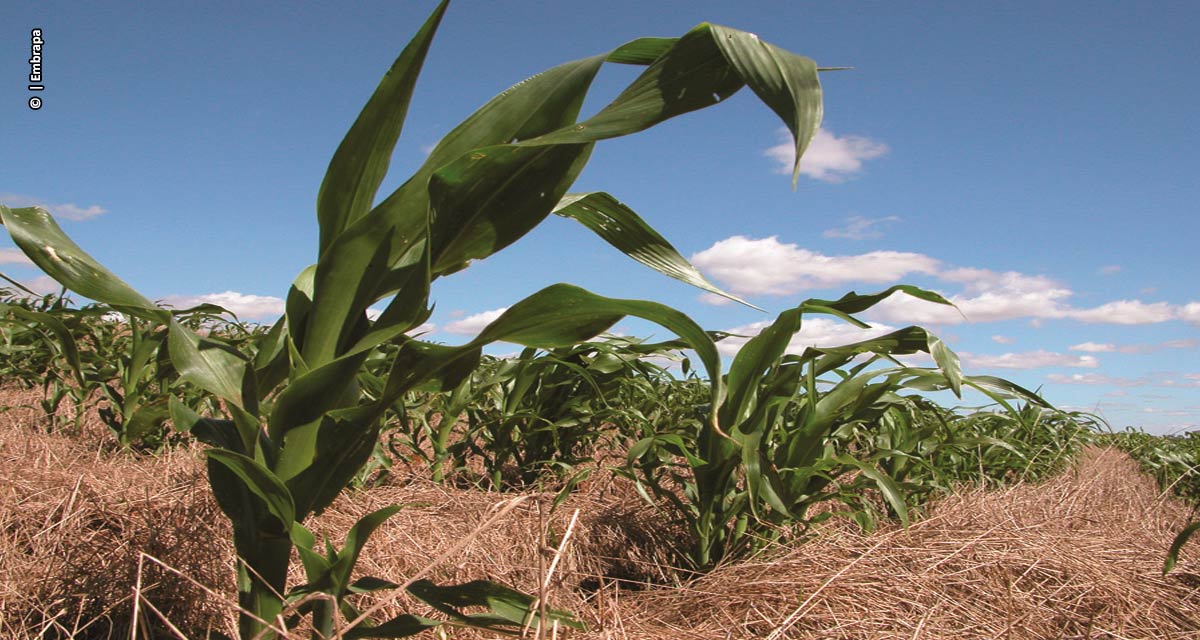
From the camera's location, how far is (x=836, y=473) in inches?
66.0

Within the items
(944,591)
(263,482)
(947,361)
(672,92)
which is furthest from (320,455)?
(944,591)

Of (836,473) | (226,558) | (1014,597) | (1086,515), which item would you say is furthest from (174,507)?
(1086,515)

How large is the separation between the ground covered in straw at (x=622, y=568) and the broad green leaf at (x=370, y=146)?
0.43 meters

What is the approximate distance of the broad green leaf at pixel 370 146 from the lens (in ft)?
2.93

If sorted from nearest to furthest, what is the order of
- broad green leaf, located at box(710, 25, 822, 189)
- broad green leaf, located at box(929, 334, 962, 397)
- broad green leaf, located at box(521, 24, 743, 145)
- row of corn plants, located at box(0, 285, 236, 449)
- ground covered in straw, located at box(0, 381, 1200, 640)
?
broad green leaf, located at box(710, 25, 822, 189)
broad green leaf, located at box(521, 24, 743, 145)
broad green leaf, located at box(929, 334, 962, 397)
ground covered in straw, located at box(0, 381, 1200, 640)
row of corn plants, located at box(0, 285, 236, 449)

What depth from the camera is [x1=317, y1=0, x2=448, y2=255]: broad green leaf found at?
89 centimetres

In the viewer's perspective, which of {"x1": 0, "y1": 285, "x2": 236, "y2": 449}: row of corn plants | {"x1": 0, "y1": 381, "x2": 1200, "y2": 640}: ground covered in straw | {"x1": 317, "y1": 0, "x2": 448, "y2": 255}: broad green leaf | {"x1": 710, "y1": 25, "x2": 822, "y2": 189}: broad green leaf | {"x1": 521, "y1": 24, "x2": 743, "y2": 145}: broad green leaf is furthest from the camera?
{"x1": 0, "y1": 285, "x2": 236, "y2": 449}: row of corn plants

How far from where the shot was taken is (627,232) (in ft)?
3.19

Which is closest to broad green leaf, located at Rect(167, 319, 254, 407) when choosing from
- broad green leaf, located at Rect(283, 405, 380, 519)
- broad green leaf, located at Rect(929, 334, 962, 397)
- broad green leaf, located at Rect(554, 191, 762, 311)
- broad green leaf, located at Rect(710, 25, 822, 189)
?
broad green leaf, located at Rect(283, 405, 380, 519)

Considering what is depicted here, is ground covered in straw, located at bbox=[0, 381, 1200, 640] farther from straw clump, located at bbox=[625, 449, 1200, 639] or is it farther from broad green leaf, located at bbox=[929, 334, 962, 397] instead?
broad green leaf, located at bbox=[929, 334, 962, 397]

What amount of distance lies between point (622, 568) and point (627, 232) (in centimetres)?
97

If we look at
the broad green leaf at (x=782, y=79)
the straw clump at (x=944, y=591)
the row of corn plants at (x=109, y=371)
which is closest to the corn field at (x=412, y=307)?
the broad green leaf at (x=782, y=79)

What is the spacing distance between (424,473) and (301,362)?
1.49 m

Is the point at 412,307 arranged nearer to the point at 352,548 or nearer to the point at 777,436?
the point at 352,548
